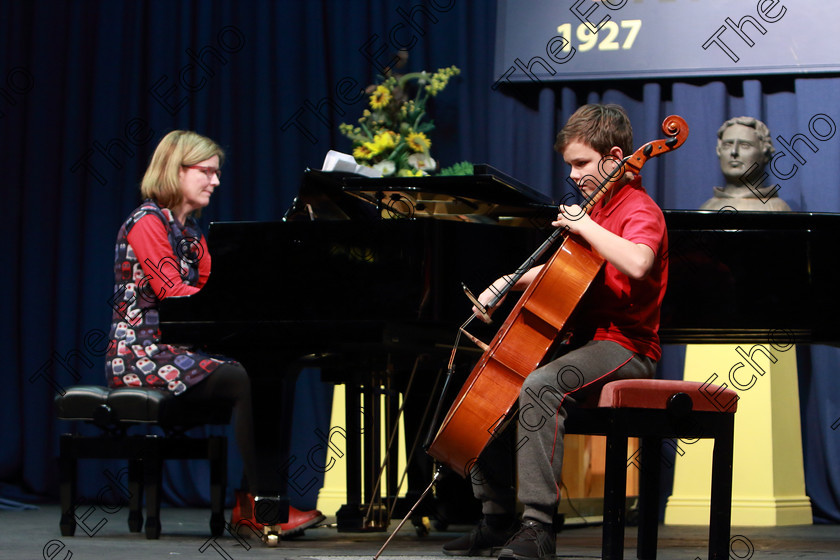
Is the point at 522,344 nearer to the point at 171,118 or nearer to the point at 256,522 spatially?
the point at 256,522

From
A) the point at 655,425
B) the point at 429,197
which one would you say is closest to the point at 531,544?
the point at 655,425

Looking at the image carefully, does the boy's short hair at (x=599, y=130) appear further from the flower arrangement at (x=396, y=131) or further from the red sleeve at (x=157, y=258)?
the flower arrangement at (x=396, y=131)

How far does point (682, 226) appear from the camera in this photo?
11.3 feet

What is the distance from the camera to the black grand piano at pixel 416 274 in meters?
3.04

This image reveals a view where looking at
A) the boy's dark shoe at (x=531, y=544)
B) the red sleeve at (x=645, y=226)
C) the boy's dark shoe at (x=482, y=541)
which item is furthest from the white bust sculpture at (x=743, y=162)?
the boy's dark shoe at (x=531, y=544)

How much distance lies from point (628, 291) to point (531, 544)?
0.66m

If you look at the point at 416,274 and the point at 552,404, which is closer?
the point at 552,404

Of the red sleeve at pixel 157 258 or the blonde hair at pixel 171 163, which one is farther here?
the blonde hair at pixel 171 163

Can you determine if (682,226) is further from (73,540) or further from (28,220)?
(28,220)

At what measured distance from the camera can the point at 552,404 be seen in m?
2.43

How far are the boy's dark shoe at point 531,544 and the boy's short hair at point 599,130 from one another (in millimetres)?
936

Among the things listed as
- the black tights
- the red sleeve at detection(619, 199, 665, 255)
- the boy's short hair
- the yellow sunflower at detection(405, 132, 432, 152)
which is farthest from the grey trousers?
the yellow sunflower at detection(405, 132, 432, 152)

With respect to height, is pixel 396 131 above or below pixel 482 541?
above

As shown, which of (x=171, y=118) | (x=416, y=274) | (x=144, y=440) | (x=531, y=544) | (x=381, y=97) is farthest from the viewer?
(x=171, y=118)
